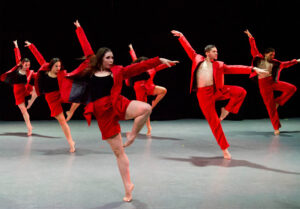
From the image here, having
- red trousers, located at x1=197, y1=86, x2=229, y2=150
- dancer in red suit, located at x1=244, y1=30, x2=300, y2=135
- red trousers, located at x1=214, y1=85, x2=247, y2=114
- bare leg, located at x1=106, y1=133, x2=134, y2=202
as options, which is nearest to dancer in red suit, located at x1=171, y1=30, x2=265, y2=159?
red trousers, located at x1=197, y1=86, x2=229, y2=150

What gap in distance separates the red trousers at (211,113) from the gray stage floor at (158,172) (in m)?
0.26

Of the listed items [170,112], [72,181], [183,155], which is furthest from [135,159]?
[170,112]

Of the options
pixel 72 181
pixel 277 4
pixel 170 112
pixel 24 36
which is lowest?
pixel 170 112

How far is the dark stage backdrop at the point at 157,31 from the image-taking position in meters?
8.41

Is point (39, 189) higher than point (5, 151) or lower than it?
higher

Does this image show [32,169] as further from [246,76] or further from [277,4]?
[277,4]

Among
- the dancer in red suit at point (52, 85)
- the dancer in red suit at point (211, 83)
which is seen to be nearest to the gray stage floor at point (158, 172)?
the dancer in red suit at point (211, 83)

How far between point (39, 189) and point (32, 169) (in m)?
0.83

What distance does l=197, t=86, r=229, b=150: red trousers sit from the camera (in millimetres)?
4423

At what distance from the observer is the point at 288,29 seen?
9031mm

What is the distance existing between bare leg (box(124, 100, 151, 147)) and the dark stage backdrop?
6.12 metres

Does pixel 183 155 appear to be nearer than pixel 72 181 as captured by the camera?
No

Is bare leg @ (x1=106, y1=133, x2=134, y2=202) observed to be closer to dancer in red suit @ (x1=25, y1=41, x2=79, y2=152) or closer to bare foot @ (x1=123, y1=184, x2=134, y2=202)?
bare foot @ (x1=123, y1=184, x2=134, y2=202)

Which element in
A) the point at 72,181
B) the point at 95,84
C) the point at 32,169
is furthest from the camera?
the point at 32,169
